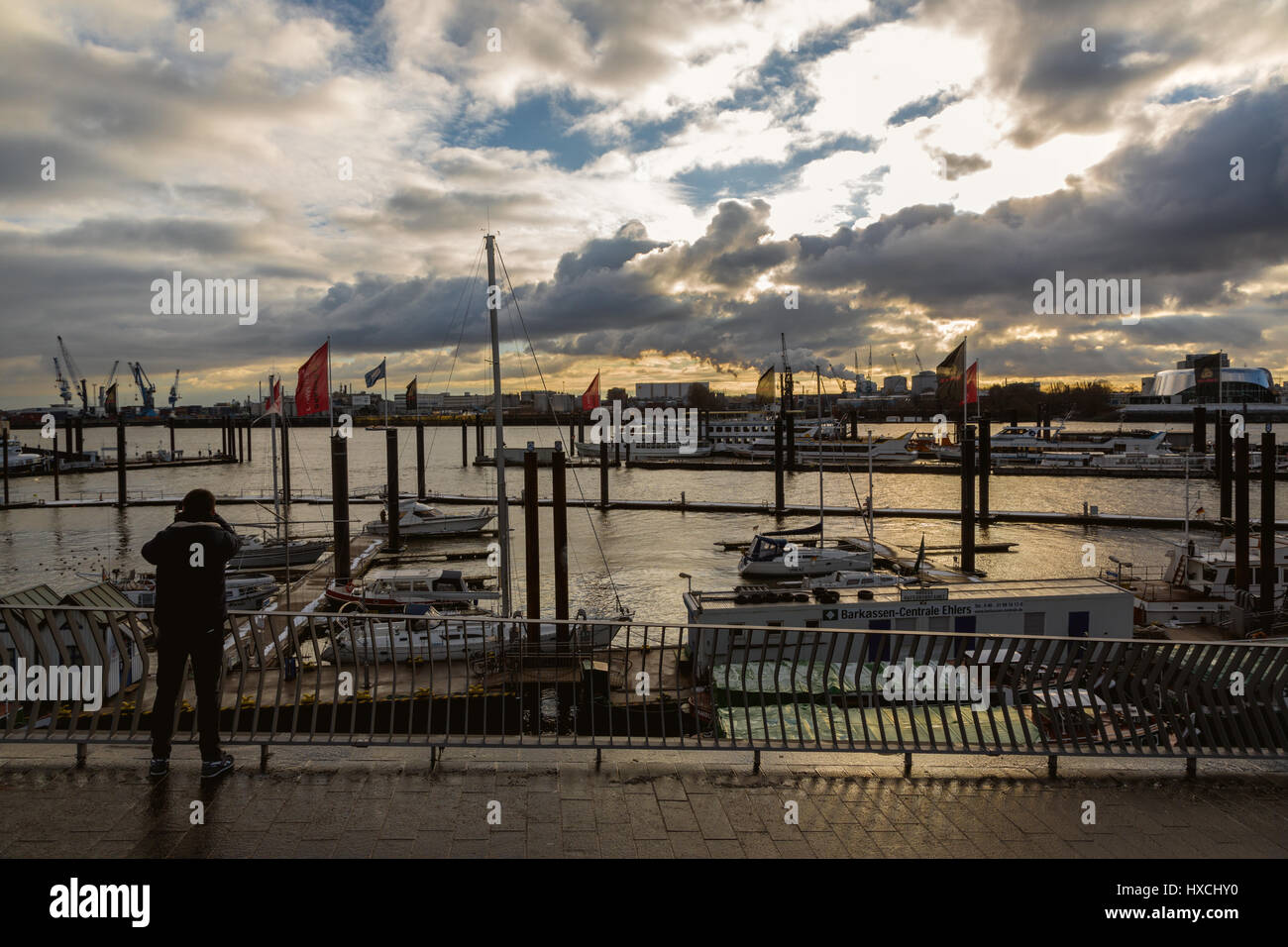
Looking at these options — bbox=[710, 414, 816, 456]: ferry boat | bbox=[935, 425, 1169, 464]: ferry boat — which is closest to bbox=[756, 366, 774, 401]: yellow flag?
bbox=[710, 414, 816, 456]: ferry boat

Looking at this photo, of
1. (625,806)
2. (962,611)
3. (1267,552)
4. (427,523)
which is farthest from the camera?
(427,523)

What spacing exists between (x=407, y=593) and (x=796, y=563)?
50.7ft

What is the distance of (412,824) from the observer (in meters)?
4.79

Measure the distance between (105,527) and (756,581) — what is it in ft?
122

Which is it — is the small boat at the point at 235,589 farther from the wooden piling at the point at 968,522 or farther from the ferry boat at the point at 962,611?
the wooden piling at the point at 968,522

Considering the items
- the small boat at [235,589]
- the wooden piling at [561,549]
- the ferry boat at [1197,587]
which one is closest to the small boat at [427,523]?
the small boat at [235,589]

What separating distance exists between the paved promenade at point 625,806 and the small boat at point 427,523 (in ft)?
120

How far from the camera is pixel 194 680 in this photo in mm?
5098

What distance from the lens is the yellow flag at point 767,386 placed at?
81.2m

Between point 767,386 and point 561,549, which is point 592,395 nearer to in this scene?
point 561,549

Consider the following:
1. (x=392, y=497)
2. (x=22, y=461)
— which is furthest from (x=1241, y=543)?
(x=22, y=461)

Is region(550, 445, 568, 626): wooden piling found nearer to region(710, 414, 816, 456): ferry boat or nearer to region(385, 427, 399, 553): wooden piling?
region(385, 427, 399, 553): wooden piling
